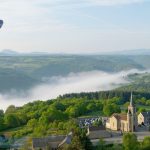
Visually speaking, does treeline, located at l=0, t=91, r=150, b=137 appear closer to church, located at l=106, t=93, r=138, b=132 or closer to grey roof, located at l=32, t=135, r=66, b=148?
grey roof, located at l=32, t=135, r=66, b=148

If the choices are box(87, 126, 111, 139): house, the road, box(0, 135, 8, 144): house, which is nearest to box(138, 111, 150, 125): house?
the road

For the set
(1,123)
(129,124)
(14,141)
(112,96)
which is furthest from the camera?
(112,96)

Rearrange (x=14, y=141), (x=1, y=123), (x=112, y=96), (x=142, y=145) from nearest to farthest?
(x=142, y=145)
(x=14, y=141)
(x=1, y=123)
(x=112, y=96)

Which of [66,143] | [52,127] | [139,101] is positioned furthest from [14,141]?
[139,101]

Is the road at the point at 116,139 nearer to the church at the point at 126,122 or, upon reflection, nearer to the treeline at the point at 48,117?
the church at the point at 126,122

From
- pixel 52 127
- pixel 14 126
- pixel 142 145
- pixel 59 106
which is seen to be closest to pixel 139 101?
pixel 59 106

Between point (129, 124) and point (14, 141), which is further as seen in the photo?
point (129, 124)

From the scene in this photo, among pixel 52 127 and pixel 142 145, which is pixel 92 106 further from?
pixel 142 145

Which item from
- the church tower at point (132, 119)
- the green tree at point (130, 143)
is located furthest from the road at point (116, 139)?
the green tree at point (130, 143)
